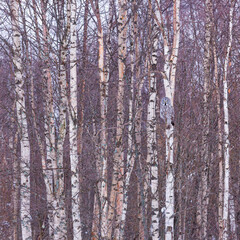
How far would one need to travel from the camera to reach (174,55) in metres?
5.85

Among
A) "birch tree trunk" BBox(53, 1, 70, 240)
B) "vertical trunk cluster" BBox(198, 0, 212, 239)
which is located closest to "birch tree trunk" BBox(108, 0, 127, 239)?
"birch tree trunk" BBox(53, 1, 70, 240)

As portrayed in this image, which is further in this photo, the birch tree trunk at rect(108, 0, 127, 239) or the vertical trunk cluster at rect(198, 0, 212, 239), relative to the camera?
the vertical trunk cluster at rect(198, 0, 212, 239)

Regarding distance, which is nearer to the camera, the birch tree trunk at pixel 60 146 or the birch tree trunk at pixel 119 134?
the birch tree trunk at pixel 60 146

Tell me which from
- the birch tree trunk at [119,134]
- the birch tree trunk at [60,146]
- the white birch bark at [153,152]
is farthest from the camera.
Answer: the birch tree trunk at [119,134]

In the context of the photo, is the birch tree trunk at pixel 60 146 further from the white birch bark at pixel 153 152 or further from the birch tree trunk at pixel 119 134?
the white birch bark at pixel 153 152

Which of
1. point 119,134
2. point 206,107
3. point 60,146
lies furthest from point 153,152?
point 206,107

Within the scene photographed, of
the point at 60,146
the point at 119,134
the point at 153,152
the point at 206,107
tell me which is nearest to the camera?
the point at 153,152

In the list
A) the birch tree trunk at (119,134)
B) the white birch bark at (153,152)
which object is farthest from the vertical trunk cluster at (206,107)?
the birch tree trunk at (119,134)

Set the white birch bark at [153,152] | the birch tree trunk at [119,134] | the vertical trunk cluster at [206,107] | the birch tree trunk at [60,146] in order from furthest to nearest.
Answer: the vertical trunk cluster at [206,107]
the birch tree trunk at [119,134]
the birch tree trunk at [60,146]
the white birch bark at [153,152]

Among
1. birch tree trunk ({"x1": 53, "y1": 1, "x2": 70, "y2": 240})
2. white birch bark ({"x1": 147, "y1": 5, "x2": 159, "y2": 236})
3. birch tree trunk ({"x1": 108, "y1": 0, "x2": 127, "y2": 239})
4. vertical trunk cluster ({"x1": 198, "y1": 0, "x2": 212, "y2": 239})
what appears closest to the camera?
white birch bark ({"x1": 147, "y1": 5, "x2": 159, "y2": 236})

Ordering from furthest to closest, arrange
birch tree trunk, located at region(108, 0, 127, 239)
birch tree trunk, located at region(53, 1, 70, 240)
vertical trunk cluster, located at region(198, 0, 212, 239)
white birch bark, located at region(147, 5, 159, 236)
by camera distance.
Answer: vertical trunk cluster, located at region(198, 0, 212, 239), birch tree trunk, located at region(108, 0, 127, 239), birch tree trunk, located at region(53, 1, 70, 240), white birch bark, located at region(147, 5, 159, 236)

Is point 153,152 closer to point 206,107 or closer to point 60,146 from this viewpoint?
point 60,146

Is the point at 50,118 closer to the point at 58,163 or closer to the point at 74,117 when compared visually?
the point at 58,163

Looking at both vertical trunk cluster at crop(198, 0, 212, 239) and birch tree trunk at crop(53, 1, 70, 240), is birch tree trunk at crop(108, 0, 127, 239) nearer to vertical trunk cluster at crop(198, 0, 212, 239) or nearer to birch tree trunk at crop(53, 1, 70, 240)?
birch tree trunk at crop(53, 1, 70, 240)
